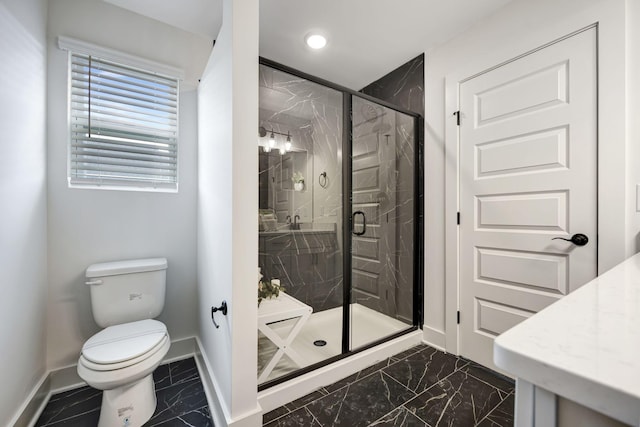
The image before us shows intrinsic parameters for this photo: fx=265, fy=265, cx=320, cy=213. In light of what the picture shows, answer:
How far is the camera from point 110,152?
1.90m

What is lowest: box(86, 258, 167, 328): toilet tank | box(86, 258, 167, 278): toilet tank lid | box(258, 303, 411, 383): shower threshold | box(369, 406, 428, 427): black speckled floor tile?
box(369, 406, 428, 427): black speckled floor tile

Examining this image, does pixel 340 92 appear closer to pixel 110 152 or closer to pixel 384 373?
pixel 110 152

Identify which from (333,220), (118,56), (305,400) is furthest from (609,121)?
(118,56)

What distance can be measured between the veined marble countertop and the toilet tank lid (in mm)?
2043

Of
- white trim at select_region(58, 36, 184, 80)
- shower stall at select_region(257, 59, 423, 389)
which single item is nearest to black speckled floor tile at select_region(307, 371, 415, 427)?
shower stall at select_region(257, 59, 423, 389)

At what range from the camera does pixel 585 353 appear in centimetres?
→ 39

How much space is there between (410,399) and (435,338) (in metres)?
0.77

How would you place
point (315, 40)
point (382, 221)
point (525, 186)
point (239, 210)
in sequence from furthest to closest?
point (382, 221) < point (315, 40) < point (525, 186) < point (239, 210)

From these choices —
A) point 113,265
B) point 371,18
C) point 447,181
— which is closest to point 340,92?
point 371,18

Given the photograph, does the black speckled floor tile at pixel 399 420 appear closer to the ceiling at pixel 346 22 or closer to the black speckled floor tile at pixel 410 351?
the black speckled floor tile at pixel 410 351

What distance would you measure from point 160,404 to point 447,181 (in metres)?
2.53

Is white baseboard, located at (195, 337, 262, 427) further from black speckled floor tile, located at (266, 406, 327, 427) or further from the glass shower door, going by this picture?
the glass shower door

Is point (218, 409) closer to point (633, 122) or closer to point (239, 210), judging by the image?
point (239, 210)

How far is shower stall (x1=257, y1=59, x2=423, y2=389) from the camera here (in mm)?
1888
